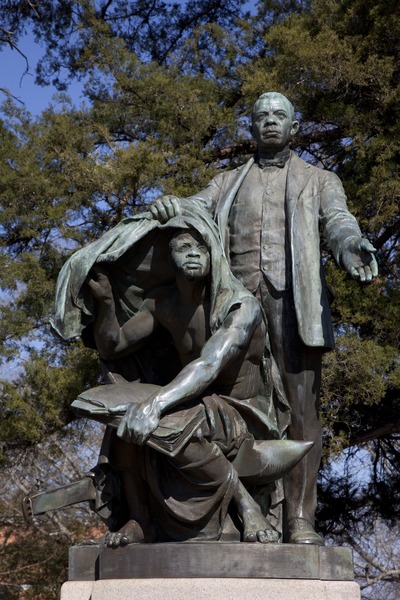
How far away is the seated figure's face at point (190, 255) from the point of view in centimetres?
487

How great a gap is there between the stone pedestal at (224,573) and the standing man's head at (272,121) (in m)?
1.98

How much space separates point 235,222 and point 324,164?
7.71 meters

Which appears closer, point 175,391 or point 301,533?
point 175,391

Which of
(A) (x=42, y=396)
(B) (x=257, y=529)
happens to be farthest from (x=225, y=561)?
(A) (x=42, y=396)

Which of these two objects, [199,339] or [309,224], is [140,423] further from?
[309,224]

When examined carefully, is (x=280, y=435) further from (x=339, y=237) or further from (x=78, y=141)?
(x=78, y=141)

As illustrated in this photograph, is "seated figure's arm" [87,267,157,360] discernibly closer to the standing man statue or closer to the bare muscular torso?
the bare muscular torso

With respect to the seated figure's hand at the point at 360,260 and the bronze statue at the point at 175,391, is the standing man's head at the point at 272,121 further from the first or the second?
the seated figure's hand at the point at 360,260

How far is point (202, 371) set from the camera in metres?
4.65

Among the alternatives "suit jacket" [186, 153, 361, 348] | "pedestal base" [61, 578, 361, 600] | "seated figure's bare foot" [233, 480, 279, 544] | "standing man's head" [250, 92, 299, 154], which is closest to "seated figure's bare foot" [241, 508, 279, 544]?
"seated figure's bare foot" [233, 480, 279, 544]

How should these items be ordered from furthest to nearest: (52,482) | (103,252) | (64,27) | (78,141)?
(52,482) < (64,27) < (78,141) < (103,252)

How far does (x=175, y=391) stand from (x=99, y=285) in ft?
2.32

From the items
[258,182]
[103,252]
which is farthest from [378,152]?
[103,252]

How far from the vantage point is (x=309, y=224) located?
5344 millimetres
